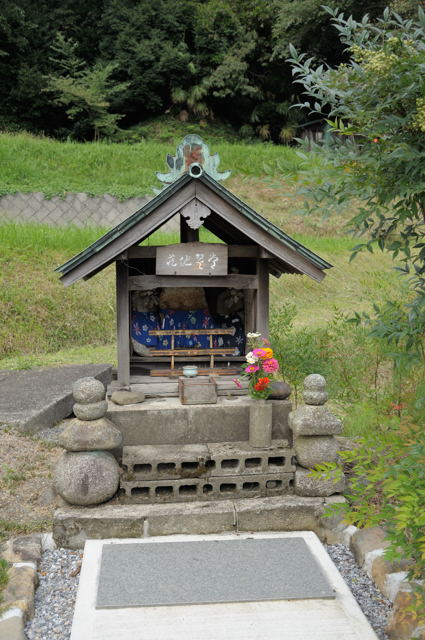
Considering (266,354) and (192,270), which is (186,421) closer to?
(266,354)

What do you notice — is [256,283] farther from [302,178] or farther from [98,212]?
[98,212]

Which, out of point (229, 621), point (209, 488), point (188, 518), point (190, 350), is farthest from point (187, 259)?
point (229, 621)

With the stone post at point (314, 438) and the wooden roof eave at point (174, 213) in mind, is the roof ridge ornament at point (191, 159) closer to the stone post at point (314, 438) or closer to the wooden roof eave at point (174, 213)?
the wooden roof eave at point (174, 213)

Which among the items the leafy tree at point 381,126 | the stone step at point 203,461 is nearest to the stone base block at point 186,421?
the stone step at point 203,461

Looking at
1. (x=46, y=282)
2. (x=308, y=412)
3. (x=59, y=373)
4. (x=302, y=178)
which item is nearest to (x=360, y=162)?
(x=302, y=178)

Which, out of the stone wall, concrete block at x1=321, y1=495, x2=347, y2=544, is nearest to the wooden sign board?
concrete block at x1=321, y1=495, x2=347, y2=544

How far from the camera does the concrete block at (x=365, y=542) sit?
4.13 meters

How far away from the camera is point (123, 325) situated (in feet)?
17.4

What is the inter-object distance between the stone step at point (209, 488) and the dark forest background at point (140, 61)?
18795 mm

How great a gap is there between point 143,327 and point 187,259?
3.29 feet

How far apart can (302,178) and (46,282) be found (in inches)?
350

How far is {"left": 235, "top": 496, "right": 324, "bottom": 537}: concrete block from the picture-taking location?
4484 mm

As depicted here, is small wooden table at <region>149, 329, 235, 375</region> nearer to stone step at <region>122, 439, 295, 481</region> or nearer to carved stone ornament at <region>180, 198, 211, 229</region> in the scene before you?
stone step at <region>122, 439, 295, 481</region>

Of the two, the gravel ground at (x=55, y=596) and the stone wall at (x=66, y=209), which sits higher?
the stone wall at (x=66, y=209)
